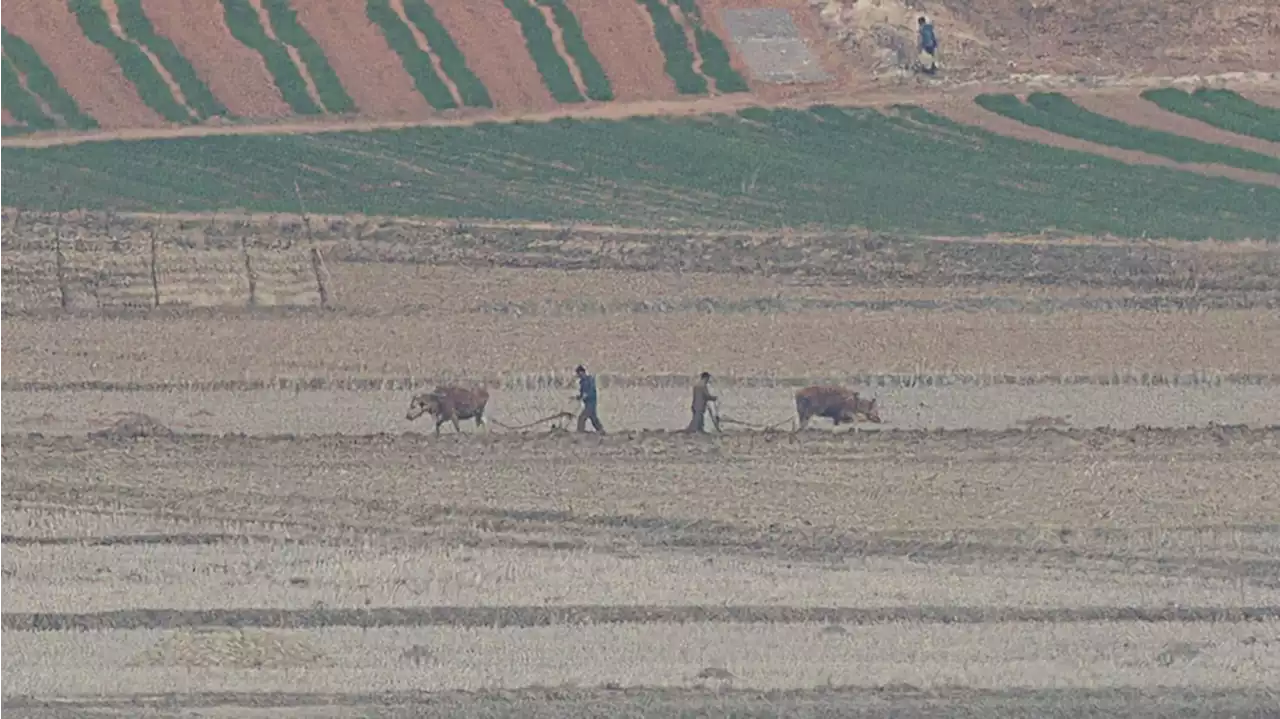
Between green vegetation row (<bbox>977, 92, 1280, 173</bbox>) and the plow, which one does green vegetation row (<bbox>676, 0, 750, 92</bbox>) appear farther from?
the plow

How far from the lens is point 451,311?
77.7ft

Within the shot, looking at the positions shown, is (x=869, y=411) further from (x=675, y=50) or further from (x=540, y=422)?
(x=675, y=50)

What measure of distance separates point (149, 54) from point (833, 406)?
12.8m

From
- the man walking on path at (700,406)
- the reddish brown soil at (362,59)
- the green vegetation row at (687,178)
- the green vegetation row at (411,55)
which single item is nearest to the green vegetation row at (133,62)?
the green vegetation row at (687,178)

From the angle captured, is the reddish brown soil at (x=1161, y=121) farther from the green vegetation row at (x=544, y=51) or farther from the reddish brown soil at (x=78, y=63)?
the reddish brown soil at (x=78, y=63)

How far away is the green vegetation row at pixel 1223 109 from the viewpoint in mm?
29688

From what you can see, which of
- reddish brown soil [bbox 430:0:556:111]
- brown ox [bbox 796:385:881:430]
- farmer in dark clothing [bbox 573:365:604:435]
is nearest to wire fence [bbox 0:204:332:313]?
farmer in dark clothing [bbox 573:365:604:435]

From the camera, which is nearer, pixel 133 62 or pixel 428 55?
pixel 133 62

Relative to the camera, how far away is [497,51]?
3073cm

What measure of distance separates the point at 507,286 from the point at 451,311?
2.77 feet

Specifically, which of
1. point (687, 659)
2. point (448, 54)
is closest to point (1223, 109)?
point (448, 54)

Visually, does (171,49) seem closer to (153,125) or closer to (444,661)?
(153,125)

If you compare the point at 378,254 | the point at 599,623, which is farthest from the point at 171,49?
the point at 599,623

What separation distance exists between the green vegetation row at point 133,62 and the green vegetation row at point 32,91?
81cm
